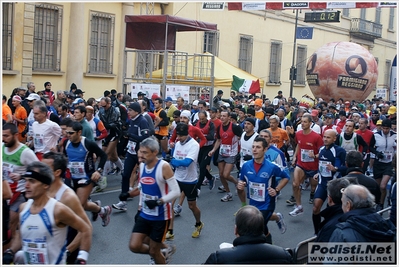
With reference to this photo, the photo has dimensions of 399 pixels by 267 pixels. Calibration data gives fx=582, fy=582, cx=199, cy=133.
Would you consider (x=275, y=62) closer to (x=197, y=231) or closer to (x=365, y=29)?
Answer: (x=365, y=29)

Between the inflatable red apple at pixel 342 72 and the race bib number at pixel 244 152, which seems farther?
the inflatable red apple at pixel 342 72

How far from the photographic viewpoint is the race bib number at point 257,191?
752cm

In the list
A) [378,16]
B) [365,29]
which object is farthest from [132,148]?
[378,16]

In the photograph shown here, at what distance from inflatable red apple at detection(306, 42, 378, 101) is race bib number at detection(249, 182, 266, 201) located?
62.5 feet

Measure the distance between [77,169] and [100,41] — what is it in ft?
49.0

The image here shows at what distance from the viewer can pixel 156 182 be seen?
648 centimetres

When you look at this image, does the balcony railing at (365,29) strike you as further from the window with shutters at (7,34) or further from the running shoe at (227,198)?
the running shoe at (227,198)

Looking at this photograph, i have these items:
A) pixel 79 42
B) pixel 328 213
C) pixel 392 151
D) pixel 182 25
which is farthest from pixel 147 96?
pixel 328 213

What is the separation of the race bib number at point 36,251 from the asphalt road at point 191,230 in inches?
103

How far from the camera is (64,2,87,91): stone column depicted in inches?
815

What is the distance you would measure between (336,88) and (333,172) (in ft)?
57.2

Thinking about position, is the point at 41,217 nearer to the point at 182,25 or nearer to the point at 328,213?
the point at 328,213

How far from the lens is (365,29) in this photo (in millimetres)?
41906

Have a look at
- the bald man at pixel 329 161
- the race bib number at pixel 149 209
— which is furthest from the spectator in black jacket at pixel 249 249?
the bald man at pixel 329 161
